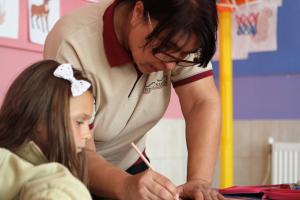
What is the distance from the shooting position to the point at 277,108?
256cm

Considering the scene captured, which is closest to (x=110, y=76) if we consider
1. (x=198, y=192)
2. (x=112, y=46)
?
(x=112, y=46)

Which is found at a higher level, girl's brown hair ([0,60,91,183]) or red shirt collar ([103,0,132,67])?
red shirt collar ([103,0,132,67])

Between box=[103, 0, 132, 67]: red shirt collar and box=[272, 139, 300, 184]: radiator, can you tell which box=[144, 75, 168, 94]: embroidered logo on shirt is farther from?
box=[272, 139, 300, 184]: radiator

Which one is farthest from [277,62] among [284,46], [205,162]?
[205,162]

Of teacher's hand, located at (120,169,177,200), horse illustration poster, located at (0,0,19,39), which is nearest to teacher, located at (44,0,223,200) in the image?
teacher's hand, located at (120,169,177,200)

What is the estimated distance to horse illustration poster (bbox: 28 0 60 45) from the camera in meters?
1.61

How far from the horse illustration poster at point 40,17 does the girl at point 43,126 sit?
81 cm

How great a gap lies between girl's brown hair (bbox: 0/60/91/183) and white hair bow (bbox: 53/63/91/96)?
13 mm

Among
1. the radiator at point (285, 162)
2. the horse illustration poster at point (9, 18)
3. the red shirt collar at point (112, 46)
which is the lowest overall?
the radiator at point (285, 162)

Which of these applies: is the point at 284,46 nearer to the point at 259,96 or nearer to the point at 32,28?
the point at 259,96

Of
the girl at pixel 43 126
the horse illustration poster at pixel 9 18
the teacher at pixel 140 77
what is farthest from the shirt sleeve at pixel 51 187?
the horse illustration poster at pixel 9 18

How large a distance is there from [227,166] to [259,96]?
3.16 feet

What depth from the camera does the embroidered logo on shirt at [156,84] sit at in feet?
3.56

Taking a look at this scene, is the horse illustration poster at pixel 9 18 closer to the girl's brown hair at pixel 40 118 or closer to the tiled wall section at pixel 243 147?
the girl's brown hair at pixel 40 118
